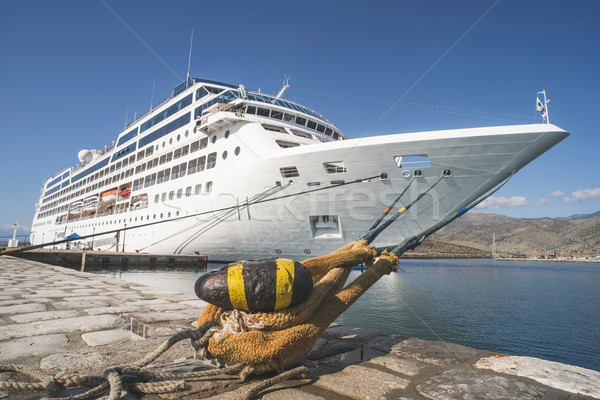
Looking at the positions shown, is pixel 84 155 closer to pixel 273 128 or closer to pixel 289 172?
pixel 273 128

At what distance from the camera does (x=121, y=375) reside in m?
1.88

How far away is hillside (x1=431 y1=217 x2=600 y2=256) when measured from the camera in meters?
86.9

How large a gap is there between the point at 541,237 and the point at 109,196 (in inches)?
4839

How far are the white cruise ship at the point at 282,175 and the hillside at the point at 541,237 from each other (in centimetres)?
9459

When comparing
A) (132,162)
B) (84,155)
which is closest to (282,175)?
(132,162)

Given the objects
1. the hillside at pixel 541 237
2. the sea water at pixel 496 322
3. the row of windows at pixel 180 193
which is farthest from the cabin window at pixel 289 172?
the hillside at pixel 541 237

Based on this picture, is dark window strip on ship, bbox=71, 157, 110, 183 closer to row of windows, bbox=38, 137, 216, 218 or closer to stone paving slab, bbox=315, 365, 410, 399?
row of windows, bbox=38, 137, 216, 218

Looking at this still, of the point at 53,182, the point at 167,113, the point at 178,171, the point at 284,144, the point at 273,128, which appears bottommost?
the point at 178,171

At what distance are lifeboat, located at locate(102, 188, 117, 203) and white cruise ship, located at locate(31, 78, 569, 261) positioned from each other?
15.9 feet

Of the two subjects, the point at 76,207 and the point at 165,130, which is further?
the point at 76,207

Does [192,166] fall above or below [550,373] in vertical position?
above

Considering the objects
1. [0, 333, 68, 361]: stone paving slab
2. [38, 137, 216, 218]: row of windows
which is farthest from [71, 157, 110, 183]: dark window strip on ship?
[0, 333, 68, 361]: stone paving slab

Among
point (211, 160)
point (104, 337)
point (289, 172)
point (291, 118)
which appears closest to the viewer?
point (104, 337)

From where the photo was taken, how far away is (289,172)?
1272 cm
